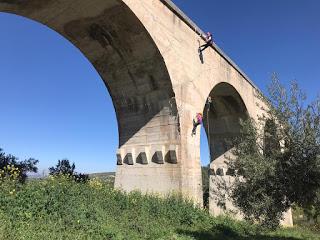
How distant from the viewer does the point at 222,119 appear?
22.8 metres

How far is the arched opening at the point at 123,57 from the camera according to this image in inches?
467

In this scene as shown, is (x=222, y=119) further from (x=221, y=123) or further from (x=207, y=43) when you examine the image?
(x=207, y=43)

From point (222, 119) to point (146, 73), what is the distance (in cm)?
1015

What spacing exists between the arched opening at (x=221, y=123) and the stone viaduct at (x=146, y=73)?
516 cm

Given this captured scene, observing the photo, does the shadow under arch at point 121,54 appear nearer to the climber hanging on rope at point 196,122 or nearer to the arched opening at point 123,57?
the arched opening at point 123,57

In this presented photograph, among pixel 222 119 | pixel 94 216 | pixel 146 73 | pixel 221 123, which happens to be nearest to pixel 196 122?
pixel 146 73

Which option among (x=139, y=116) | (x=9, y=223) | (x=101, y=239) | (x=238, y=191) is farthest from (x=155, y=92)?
(x=9, y=223)

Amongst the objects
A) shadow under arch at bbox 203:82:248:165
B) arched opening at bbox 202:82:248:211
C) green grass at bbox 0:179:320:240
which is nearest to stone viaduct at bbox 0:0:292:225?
green grass at bbox 0:179:320:240

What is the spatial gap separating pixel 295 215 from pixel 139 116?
21075 millimetres

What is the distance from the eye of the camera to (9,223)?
22.3ft

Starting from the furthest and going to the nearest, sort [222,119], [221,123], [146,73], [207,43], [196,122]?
1. [221,123]
2. [222,119]
3. [207,43]
4. [196,122]
5. [146,73]

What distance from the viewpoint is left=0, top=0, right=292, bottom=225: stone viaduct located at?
12.1 m

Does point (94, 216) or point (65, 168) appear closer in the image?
point (94, 216)

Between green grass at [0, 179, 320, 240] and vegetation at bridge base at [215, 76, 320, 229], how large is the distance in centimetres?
201
